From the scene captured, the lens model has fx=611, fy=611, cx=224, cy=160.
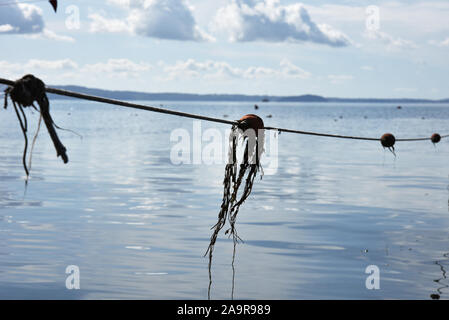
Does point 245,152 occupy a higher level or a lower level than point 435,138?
lower

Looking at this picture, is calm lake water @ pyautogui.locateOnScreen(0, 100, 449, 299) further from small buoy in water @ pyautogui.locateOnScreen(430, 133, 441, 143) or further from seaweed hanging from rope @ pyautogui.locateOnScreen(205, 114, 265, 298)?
seaweed hanging from rope @ pyautogui.locateOnScreen(205, 114, 265, 298)

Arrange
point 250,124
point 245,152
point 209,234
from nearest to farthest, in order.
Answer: point 250,124
point 245,152
point 209,234

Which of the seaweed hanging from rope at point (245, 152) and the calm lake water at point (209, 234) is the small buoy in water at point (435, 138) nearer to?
the calm lake water at point (209, 234)

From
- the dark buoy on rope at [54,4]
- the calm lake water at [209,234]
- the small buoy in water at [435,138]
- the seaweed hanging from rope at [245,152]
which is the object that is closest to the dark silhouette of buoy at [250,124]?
the seaweed hanging from rope at [245,152]

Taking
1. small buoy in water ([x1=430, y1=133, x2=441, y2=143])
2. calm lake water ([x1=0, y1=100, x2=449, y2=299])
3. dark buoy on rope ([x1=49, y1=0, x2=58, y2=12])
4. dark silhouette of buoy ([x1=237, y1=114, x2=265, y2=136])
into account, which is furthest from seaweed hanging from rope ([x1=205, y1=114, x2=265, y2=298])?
small buoy in water ([x1=430, y1=133, x2=441, y2=143])

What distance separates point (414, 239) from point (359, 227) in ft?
A: 7.50

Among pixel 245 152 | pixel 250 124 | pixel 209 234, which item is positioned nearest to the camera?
pixel 250 124

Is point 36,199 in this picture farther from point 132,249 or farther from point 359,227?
point 359,227

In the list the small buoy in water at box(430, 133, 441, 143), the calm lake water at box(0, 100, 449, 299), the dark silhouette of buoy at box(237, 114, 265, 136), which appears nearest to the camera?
the dark silhouette of buoy at box(237, 114, 265, 136)

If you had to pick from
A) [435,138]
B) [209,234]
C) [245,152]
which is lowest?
[209,234]

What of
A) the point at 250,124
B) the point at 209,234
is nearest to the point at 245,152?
the point at 250,124

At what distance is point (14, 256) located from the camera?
16188mm

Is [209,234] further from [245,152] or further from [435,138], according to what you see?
[245,152]

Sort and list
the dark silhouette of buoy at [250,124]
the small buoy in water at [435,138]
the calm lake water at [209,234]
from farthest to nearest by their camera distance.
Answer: the small buoy in water at [435,138]
the calm lake water at [209,234]
the dark silhouette of buoy at [250,124]
